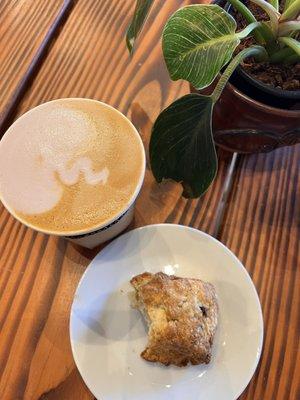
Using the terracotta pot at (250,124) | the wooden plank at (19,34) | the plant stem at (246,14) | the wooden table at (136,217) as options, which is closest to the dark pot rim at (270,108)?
the terracotta pot at (250,124)

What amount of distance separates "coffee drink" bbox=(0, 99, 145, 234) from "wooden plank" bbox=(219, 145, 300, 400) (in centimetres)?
24

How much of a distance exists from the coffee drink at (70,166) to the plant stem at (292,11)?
0.28 meters

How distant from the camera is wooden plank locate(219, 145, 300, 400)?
2.20 feet

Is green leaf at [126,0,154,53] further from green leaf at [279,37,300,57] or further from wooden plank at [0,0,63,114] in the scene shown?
wooden plank at [0,0,63,114]

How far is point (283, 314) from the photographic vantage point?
706 millimetres

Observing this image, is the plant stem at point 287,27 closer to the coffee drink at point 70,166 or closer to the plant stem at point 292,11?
the plant stem at point 292,11

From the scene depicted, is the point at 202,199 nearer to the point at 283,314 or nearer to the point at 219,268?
the point at 219,268

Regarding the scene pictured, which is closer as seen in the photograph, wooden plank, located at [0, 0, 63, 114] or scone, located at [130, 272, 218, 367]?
scone, located at [130, 272, 218, 367]

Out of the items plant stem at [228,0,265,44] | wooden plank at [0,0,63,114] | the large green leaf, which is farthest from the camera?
wooden plank at [0,0,63,114]

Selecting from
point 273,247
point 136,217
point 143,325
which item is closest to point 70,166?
point 136,217

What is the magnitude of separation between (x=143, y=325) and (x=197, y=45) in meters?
0.44

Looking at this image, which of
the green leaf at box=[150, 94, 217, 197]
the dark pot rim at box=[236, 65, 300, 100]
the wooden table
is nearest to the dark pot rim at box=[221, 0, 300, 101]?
the dark pot rim at box=[236, 65, 300, 100]

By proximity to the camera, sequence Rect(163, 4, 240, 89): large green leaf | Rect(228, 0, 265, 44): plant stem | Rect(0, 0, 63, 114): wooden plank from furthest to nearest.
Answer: Rect(0, 0, 63, 114): wooden plank < Rect(228, 0, 265, 44): plant stem < Rect(163, 4, 240, 89): large green leaf

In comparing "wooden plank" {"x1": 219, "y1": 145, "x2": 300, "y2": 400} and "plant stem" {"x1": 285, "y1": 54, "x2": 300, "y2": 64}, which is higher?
"plant stem" {"x1": 285, "y1": 54, "x2": 300, "y2": 64}
